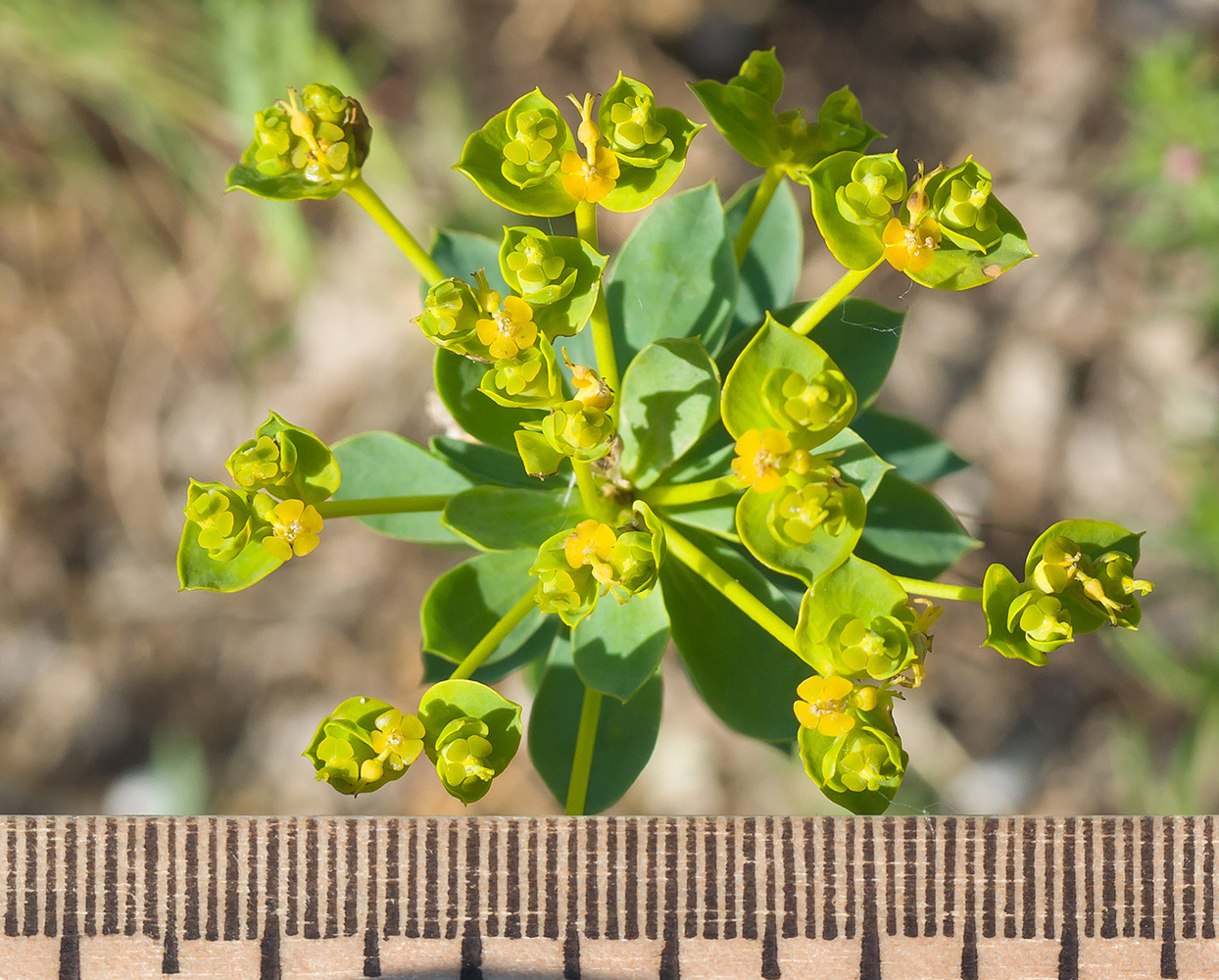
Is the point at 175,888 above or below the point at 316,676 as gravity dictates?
below

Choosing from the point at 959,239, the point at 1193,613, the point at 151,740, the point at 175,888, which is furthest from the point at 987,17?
the point at 151,740

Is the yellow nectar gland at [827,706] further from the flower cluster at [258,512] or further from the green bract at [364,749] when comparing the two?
the flower cluster at [258,512]

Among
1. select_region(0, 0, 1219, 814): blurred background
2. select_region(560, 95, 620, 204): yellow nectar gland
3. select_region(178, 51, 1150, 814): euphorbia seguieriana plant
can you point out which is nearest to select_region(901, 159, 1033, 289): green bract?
select_region(178, 51, 1150, 814): euphorbia seguieriana plant

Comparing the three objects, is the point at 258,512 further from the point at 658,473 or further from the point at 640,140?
the point at 640,140

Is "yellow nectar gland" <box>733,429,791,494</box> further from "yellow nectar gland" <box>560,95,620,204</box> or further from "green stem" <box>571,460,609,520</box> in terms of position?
"yellow nectar gland" <box>560,95,620,204</box>

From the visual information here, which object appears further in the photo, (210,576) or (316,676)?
(316,676)

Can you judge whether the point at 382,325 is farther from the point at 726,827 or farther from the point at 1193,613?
the point at 1193,613
